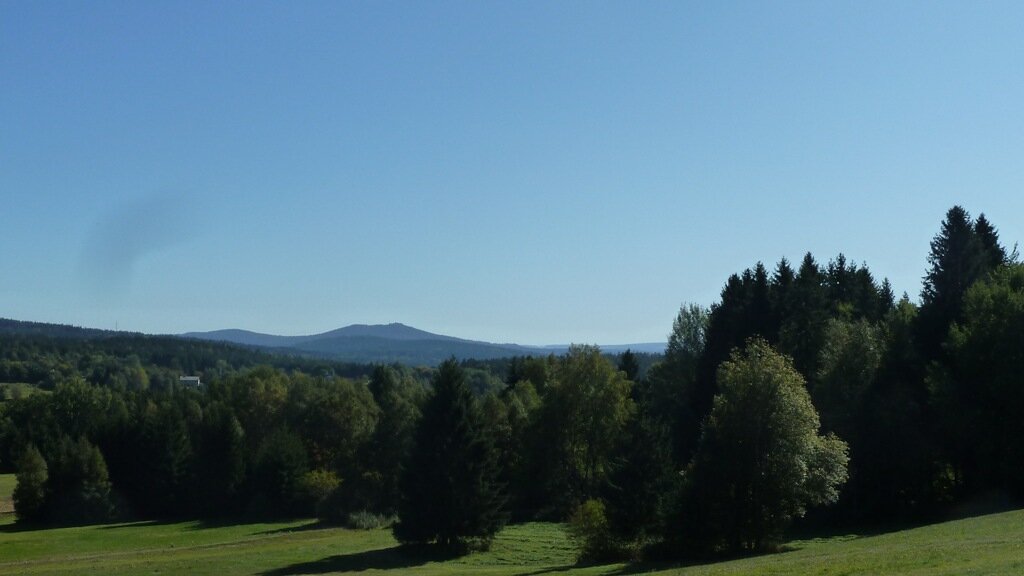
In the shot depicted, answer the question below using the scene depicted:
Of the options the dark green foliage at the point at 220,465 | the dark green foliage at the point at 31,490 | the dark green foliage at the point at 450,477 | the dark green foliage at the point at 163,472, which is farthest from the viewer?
the dark green foliage at the point at 163,472

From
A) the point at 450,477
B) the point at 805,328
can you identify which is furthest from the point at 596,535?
the point at 805,328

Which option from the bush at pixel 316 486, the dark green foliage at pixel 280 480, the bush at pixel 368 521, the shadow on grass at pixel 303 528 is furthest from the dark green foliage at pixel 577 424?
the dark green foliage at pixel 280 480

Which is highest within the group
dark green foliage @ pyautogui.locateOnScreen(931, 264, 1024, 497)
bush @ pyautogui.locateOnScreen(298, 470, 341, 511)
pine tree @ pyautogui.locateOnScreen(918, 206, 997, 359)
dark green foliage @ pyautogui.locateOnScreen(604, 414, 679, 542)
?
pine tree @ pyautogui.locateOnScreen(918, 206, 997, 359)

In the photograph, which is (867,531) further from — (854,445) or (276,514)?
(276,514)

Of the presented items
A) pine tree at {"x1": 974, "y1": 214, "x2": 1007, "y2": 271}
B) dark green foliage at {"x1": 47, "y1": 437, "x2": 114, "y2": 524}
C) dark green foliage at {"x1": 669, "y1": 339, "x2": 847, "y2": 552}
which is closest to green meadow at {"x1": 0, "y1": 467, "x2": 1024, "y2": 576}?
dark green foliage at {"x1": 669, "y1": 339, "x2": 847, "y2": 552}

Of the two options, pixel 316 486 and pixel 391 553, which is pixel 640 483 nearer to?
pixel 391 553

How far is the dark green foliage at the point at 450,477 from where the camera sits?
52.4m

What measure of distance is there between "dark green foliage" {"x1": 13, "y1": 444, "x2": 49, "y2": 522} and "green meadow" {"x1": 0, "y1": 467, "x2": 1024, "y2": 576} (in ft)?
6.91

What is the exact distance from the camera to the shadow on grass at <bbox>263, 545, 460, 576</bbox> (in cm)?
4469

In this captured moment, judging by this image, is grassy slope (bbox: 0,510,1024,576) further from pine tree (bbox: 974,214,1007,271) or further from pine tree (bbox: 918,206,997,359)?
pine tree (bbox: 974,214,1007,271)

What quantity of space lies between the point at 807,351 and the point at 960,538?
1298 inches

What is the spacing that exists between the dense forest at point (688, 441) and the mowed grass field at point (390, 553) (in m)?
3.19

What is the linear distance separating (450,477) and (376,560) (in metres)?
6.88

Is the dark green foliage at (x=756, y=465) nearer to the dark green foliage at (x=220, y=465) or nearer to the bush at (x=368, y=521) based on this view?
the bush at (x=368, y=521)
